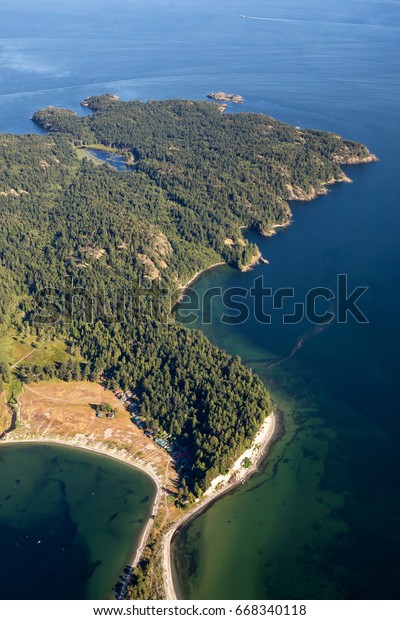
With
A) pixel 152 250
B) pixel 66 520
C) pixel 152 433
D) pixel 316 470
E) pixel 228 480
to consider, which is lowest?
pixel 66 520

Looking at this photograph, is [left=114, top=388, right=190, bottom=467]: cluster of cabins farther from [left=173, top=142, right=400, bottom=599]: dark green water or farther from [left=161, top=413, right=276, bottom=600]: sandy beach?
[left=173, top=142, right=400, bottom=599]: dark green water

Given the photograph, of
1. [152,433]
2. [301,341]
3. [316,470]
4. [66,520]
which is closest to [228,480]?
[316,470]

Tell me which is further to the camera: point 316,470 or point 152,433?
point 152,433

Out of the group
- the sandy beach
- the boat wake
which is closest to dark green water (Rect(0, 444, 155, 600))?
the sandy beach

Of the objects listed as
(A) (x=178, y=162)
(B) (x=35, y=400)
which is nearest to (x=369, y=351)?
(B) (x=35, y=400)

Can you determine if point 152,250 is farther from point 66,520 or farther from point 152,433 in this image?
point 66,520

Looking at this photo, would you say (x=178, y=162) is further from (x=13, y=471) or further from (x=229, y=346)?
(x=13, y=471)

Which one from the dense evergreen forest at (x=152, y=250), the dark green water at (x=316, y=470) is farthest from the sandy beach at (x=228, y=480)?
the dense evergreen forest at (x=152, y=250)
